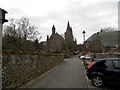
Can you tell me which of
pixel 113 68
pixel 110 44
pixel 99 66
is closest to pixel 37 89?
pixel 99 66

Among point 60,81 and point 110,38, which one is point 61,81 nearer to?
point 60,81

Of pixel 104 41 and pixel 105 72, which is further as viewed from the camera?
pixel 104 41

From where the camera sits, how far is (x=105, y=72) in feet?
20.0

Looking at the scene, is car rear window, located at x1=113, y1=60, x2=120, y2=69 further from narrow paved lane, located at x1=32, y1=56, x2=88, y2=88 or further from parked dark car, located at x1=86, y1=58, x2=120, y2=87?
narrow paved lane, located at x1=32, y1=56, x2=88, y2=88

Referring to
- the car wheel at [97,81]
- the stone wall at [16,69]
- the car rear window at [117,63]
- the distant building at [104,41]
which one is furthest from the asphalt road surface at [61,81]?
the distant building at [104,41]

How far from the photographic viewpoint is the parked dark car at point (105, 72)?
5777mm

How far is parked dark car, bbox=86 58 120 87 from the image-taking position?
578cm

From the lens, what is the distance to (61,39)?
185 ft

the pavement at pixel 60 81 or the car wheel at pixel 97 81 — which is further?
the pavement at pixel 60 81

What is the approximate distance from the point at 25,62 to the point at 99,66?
4.25 meters

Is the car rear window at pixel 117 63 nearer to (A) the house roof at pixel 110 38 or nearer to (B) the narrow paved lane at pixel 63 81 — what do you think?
(B) the narrow paved lane at pixel 63 81

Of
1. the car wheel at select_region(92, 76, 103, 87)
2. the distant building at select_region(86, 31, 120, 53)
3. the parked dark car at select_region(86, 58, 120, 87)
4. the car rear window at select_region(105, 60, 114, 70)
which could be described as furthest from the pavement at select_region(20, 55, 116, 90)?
the distant building at select_region(86, 31, 120, 53)

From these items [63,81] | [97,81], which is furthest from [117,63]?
[63,81]

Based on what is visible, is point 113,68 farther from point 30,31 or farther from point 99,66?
point 30,31
